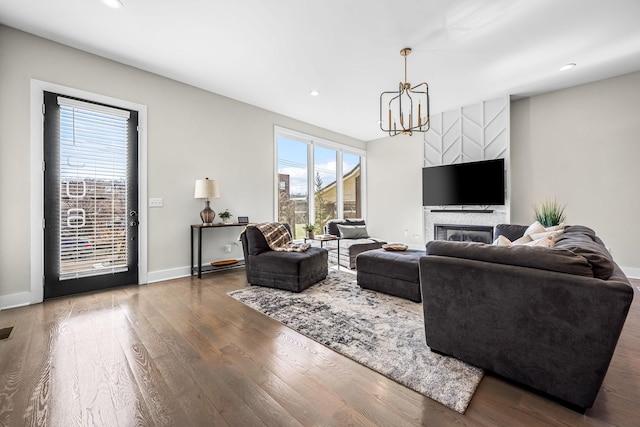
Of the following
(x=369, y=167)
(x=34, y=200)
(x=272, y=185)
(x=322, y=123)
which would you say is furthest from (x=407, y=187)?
(x=34, y=200)

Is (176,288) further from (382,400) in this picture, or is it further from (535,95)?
(535,95)

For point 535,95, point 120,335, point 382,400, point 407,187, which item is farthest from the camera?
point 407,187

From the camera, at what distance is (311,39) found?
9.55 feet

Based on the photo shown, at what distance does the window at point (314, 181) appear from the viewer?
17.7ft

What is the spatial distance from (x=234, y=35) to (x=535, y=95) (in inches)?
190

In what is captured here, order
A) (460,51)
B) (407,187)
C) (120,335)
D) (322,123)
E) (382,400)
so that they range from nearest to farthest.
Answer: (382,400)
(120,335)
(460,51)
(322,123)
(407,187)

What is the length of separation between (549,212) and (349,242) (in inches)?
122

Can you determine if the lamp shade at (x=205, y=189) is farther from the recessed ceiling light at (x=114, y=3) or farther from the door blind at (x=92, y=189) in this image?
the recessed ceiling light at (x=114, y=3)

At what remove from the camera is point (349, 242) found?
4691mm

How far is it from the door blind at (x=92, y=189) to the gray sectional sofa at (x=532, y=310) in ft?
11.8

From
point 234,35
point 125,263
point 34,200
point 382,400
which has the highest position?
point 234,35

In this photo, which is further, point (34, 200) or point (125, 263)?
point (125, 263)

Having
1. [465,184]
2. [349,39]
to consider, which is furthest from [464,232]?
[349,39]

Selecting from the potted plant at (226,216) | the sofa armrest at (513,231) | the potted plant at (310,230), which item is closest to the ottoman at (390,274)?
the sofa armrest at (513,231)
